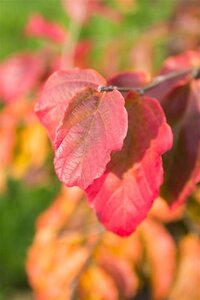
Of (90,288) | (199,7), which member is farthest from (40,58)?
(90,288)

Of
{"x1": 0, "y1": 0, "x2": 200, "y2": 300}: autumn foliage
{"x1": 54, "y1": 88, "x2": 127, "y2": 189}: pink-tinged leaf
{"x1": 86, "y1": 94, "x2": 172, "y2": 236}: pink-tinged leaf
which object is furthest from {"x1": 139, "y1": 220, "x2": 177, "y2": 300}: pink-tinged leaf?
{"x1": 54, "y1": 88, "x2": 127, "y2": 189}: pink-tinged leaf

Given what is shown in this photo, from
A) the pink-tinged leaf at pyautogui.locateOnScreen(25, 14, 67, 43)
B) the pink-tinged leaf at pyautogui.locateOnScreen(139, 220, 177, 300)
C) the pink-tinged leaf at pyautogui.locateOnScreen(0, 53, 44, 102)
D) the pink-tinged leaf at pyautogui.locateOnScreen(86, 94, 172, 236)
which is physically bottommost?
the pink-tinged leaf at pyautogui.locateOnScreen(139, 220, 177, 300)

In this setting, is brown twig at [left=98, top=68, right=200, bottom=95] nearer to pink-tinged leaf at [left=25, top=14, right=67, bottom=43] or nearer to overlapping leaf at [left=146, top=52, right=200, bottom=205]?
overlapping leaf at [left=146, top=52, right=200, bottom=205]

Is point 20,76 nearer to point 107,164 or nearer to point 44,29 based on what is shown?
point 44,29

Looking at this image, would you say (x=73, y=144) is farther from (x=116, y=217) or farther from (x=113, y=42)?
(x=113, y=42)

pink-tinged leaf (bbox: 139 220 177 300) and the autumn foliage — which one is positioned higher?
the autumn foliage

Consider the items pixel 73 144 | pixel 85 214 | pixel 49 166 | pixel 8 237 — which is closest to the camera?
pixel 73 144

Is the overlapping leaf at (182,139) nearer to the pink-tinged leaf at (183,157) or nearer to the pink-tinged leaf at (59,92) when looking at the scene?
the pink-tinged leaf at (183,157)

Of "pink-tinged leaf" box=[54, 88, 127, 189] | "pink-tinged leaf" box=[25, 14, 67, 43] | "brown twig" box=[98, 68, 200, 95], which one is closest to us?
"pink-tinged leaf" box=[54, 88, 127, 189]
